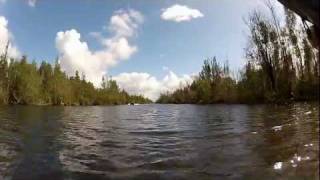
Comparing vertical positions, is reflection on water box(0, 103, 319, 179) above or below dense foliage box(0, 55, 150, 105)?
below

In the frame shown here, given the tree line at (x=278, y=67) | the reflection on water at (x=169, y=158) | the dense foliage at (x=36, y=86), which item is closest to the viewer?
the reflection on water at (x=169, y=158)

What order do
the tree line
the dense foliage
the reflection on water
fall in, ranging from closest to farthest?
1. the reflection on water
2. the tree line
3. the dense foliage

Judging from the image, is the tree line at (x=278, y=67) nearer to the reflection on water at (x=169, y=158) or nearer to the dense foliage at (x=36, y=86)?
the reflection on water at (x=169, y=158)

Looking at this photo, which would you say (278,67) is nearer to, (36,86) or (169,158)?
(169,158)

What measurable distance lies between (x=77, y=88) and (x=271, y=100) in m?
104

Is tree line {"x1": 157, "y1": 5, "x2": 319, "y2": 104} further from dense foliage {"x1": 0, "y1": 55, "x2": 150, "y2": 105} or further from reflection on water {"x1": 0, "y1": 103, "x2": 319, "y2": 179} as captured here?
dense foliage {"x1": 0, "y1": 55, "x2": 150, "y2": 105}

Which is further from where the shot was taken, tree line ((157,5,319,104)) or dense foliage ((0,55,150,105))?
dense foliage ((0,55,150,105))

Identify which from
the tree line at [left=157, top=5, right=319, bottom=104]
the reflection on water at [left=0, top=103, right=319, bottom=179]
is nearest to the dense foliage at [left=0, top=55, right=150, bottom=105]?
the tree line at [left=157, top=5, right=319, bottom=104]

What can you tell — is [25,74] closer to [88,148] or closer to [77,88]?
[77,88]

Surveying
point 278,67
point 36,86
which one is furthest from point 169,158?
point 36,86

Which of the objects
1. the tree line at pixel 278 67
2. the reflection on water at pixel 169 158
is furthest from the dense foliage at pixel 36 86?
the reflection on water at pixel 169 158

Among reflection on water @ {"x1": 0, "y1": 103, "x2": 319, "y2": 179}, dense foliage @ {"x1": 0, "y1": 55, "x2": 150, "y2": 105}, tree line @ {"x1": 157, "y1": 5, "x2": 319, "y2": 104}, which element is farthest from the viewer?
dense foliage @ {"x1": 0, "y1": 55, "x2": 150, "y2": 105}

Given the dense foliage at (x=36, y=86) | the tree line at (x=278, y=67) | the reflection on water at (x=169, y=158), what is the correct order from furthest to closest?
1. the dense foliage at (x=36, y=86)
2. the tree line at (x=278, y=67)
3. the reflection on water at (x=169, y=158)

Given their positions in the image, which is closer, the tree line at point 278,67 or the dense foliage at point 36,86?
the tree line at point 278,67
